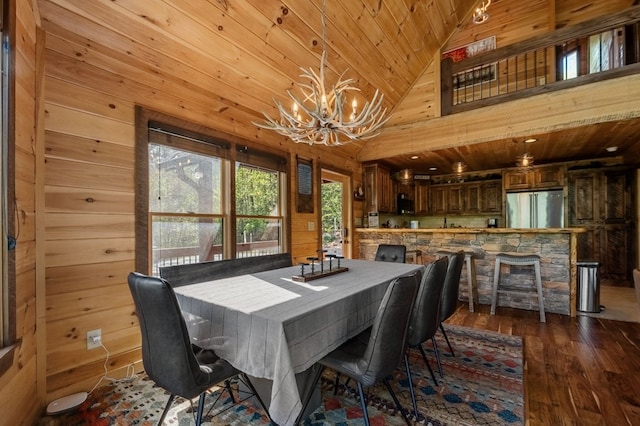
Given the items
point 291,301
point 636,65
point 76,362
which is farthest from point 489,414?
point 636,65

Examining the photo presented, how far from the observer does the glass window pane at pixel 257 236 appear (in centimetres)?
344

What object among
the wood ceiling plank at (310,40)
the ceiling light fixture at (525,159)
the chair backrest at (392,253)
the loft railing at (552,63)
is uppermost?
the loft railing at (552,63)

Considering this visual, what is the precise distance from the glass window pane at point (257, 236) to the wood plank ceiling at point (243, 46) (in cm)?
107

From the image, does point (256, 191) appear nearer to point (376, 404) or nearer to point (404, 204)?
point (376, 404)

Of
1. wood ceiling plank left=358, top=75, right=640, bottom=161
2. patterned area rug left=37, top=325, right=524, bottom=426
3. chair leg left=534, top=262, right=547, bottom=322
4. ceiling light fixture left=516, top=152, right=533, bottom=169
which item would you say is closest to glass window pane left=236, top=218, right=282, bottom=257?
patterned area rug left=37, top=325, right=524, bottom=426

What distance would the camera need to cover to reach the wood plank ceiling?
207 cm

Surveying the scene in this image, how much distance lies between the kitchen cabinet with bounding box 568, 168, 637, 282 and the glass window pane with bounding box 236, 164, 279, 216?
5.73 meters

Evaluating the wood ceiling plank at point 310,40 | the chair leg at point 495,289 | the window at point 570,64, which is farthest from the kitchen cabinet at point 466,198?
the wood ceiling plank at point 310,40

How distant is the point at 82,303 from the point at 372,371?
84.1 inches

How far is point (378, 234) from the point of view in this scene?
5.27 m

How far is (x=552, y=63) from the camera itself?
4.71m

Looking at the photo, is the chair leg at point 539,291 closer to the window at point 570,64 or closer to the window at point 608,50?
the window at point 608,50

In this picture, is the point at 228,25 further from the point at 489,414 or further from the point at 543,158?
the point at 543,158

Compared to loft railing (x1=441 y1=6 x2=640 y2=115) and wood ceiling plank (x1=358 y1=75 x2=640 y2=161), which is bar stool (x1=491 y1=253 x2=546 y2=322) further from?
loft railing (x1=441 y1=6 x2=640 y2=115)
